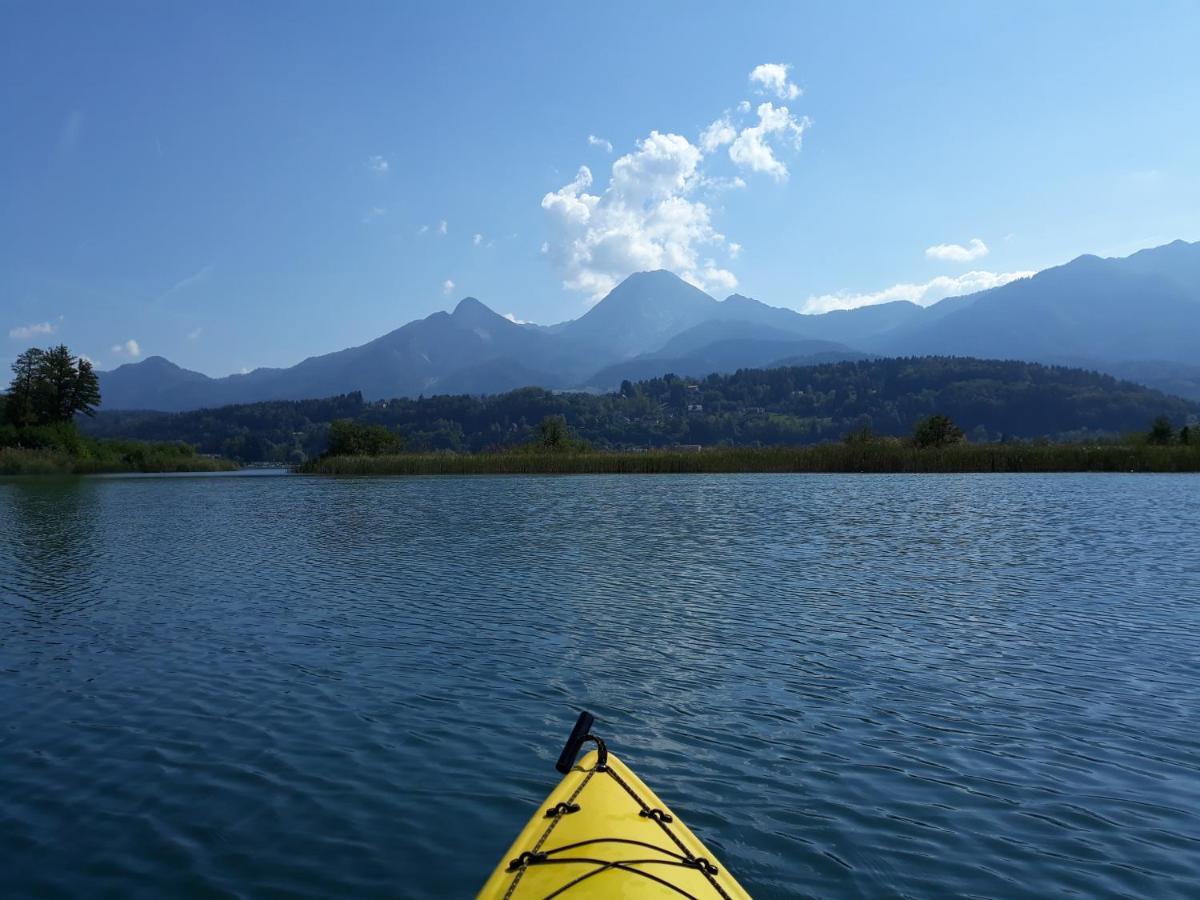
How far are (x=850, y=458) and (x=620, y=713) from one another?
64.1 m

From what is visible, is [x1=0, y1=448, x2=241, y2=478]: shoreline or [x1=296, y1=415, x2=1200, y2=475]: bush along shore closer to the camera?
[x1=296, y1=415, x2=1200, y2=475]: bush along shore

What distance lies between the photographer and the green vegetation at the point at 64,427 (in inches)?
4094

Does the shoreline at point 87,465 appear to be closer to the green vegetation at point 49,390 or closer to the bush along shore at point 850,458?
the green vegetation at point 49,390

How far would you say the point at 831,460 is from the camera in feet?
231

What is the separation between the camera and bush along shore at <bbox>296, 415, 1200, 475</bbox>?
6344 cm

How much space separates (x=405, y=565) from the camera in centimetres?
2311

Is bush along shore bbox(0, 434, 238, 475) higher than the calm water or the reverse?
higher

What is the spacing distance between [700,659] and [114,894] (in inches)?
329

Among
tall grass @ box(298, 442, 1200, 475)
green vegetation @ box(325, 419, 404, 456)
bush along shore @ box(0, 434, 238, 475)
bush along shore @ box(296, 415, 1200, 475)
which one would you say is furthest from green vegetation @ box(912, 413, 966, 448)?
bush along shore @ box(0, 434, 238, 475)

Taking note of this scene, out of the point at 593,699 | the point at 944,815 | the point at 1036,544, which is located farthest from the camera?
the point at 1036,544

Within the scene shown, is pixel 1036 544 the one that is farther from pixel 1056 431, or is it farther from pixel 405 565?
pixel 1056 431

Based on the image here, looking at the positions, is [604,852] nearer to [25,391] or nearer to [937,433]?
[937,433]

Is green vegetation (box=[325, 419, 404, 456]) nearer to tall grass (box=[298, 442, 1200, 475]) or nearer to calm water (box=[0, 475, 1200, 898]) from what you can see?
tall grass (box=[298, 442, 1200, 475])

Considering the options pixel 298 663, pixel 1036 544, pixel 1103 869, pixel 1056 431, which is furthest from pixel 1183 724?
pixel 1056 431
